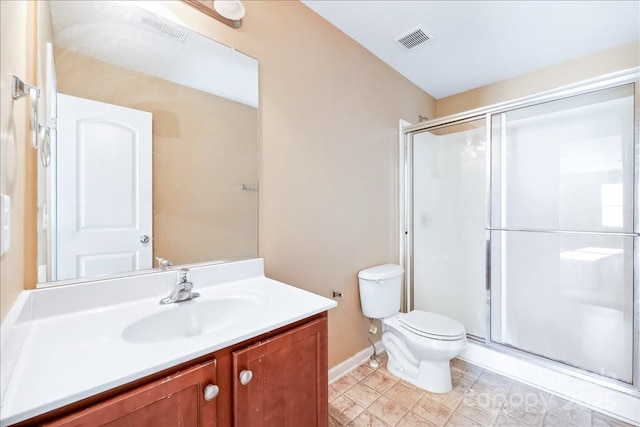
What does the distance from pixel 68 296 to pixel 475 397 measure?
214 centimetres

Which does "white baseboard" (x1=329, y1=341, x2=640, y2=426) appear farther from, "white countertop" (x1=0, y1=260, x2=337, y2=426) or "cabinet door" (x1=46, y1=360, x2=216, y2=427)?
"cabinet door" (x1=46, y1=360, x2=216, y2=427)

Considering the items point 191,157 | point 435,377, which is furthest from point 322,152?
point 435,377

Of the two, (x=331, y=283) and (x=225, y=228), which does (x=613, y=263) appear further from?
(x=225, y=228)

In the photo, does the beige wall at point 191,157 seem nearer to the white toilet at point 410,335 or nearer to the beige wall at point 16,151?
the beige wall at point 16,151

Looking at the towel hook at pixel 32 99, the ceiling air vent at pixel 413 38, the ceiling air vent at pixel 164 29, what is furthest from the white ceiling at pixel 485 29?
the towel hook at pixel 32 99

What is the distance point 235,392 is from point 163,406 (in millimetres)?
188

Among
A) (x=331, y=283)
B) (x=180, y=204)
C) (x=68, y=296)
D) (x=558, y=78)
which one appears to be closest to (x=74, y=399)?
(x=68, y=296)

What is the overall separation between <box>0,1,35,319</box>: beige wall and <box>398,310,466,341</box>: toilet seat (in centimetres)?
185

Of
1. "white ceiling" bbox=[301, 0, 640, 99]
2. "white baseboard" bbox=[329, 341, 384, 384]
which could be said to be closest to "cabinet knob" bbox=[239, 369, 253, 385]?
"white baseboard" bbox=[329, 341, 384, 384]

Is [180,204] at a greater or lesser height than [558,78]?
lesser

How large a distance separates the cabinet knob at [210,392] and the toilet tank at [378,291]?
135 cm

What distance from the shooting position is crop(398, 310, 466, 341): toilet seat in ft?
5.54

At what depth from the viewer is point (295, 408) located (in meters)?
0.92

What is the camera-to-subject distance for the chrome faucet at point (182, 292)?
1051 millimetres
